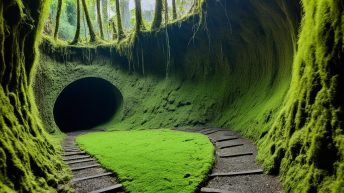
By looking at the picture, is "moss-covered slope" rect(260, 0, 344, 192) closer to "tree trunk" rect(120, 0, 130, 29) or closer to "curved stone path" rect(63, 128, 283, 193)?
"curved stone path" rect(63, 128, 283, 193)

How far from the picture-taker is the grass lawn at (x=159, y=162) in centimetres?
605

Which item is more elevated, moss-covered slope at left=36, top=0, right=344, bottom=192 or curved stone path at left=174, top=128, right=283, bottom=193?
moss-covered slope at left=36, top=0, right=344, bottom=192

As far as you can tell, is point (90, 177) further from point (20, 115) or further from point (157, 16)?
point (157, 16)

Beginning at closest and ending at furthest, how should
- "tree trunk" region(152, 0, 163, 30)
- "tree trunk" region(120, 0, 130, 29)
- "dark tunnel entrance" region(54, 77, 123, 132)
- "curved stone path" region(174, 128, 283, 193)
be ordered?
"curved stone path" region(174, 128, 283, 193), "tree trunk" region(152, 0, 163, 30), "dark tunnel entrance" region(54, 77, 123, 132), "tree trunk" region(120, 0, 130, 29)

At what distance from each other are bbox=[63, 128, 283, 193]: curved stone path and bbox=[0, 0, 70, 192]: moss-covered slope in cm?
58

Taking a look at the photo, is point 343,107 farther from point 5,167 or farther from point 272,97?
point 272,97

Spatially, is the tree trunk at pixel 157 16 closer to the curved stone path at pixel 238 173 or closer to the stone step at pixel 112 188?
the curved stone path at pixel 238 173

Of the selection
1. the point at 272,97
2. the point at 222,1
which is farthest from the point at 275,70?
the point at 222,1

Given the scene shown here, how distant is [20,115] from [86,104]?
56.3 ft

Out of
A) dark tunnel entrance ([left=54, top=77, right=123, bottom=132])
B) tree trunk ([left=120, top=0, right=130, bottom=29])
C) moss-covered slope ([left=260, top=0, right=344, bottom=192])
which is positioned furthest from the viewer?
tree trunk ([left=120, top=0, right=130, bottom=29])

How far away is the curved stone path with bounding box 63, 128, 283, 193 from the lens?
19.0 ft

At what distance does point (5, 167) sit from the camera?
4.33 m

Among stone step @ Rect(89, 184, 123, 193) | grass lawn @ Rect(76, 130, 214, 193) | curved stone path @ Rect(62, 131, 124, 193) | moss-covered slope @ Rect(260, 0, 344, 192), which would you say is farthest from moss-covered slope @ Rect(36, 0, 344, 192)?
curved stone path @ Rect(62, 131, 124, 193)

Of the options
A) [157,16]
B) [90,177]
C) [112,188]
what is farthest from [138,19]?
[112,188]
